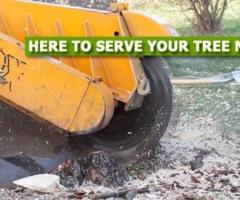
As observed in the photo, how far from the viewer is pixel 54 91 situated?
503 centimetres

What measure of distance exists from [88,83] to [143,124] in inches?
29.3

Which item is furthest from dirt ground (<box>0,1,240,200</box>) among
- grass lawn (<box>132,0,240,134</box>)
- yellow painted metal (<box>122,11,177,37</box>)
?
yellow painted metal (<box>122,11,177,37</box>)

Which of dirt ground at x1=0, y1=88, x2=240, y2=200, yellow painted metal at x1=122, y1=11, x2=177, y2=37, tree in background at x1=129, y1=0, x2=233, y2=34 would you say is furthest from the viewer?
tree in background at x1=129, y1=0, x2=233, y2=34

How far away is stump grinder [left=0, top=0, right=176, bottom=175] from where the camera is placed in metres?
5.02

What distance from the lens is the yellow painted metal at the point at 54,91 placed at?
4988 mm

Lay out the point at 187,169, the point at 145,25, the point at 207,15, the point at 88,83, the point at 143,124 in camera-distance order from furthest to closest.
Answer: the point at 207,15 < the point at 143,124 < the point at 187,169 < the point at 145,25 < the point at 88,83

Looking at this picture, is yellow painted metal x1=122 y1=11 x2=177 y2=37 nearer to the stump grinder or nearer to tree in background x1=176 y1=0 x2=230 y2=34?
the stump grinder

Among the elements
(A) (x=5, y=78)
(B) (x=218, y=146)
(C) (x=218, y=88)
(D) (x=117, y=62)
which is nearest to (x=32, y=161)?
(A) (x=5, y=78)

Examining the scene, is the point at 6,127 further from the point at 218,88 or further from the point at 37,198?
the point at 218,88

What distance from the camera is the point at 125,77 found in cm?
525

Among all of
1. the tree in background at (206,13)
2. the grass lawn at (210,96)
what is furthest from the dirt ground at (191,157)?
the tree in background at (206,13)

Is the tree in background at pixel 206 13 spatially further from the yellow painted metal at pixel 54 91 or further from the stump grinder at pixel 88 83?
the yellow painted metal at pixel 54 91

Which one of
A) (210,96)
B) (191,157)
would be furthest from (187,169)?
(210,96)

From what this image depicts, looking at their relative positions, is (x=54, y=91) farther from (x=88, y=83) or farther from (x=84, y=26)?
(x=84, y=26)
